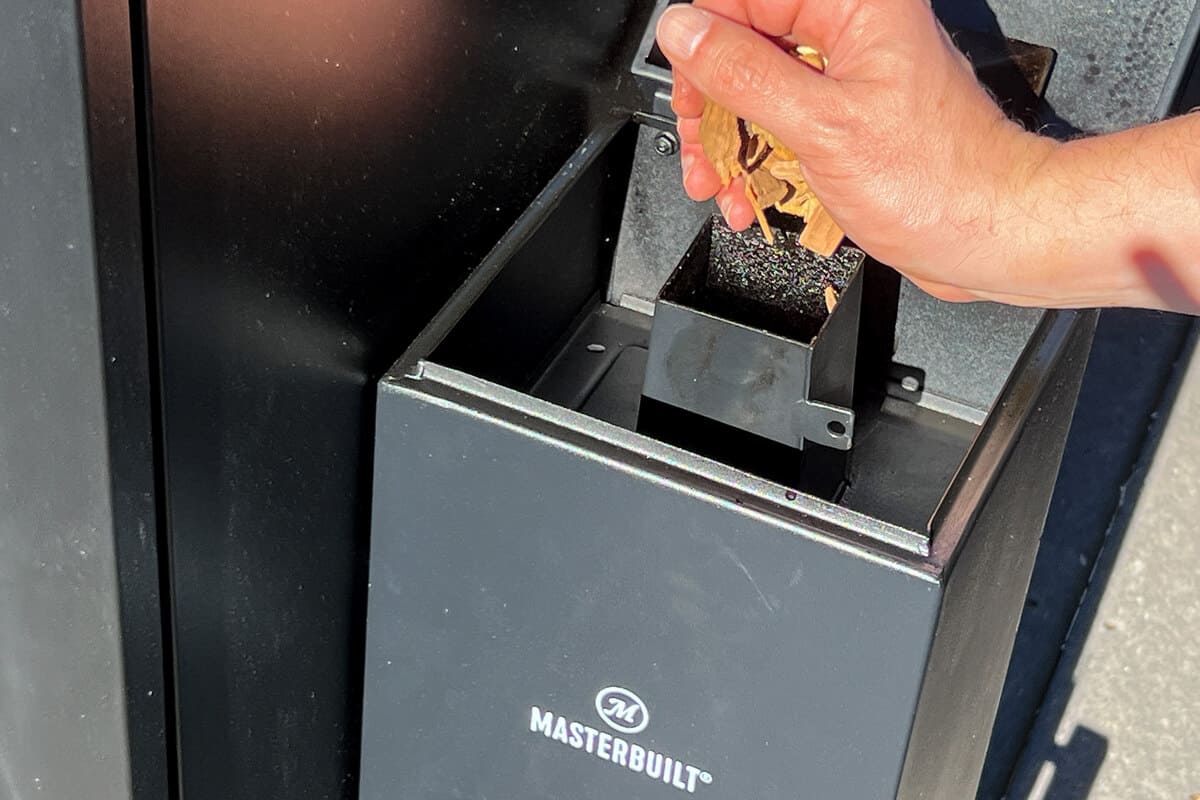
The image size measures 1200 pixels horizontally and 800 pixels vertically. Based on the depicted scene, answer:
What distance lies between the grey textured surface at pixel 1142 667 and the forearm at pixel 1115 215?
0.56 meters

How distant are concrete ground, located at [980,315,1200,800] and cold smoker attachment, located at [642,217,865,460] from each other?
0.52 m

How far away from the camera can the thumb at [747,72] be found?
0.84m

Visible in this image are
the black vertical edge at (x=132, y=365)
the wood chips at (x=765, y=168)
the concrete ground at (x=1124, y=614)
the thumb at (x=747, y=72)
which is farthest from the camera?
the concrete ground at (x=1124, y=614)

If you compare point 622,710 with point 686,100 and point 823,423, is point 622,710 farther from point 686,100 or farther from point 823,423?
point 686,100

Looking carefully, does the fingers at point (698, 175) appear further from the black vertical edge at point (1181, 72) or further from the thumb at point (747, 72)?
the black vertical edge at point (1181, 72)

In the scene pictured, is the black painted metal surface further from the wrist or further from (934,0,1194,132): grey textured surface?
(934,0,1194,132): grey textured surface

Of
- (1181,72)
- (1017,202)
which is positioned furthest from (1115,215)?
(1181,72)

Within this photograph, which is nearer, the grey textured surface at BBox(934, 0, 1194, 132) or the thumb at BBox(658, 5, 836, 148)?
the thumb at BBox(658, 5, 836, 148)

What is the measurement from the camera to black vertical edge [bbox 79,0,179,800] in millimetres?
692

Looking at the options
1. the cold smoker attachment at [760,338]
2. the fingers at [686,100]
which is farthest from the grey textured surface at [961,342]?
the fingers at [686,100]

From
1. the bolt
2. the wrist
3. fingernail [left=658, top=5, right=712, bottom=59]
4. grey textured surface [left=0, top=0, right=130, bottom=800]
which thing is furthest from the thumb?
grey textured surface [left=0, top=0, right=130, bottom=800]

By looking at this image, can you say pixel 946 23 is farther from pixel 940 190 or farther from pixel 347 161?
pixel 347 161

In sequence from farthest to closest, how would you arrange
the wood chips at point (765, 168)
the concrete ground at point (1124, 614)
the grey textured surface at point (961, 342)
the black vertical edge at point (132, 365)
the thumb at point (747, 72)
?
the concrete ground at point (1124, 614)
the grey textured surface at point (961, 342)
the wood chips at point (765, 168)
the thumb at point (747, 72)
the black vertical edge at point (132, 365)

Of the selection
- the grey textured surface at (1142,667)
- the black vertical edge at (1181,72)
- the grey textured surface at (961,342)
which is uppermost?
the black vertical edge at (1181,72)
